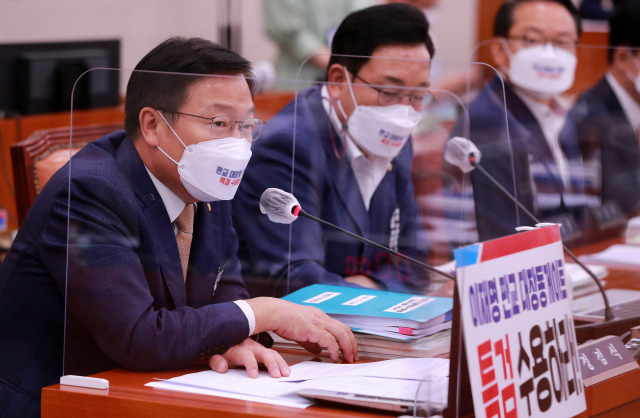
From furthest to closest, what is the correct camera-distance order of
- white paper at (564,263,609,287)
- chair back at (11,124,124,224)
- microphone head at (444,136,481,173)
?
white paper at (564,263,609,287) → chair back at (11,124,124,224) → microphone head at (444,136,481,173)

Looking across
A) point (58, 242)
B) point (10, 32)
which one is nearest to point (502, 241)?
point (58, 242)

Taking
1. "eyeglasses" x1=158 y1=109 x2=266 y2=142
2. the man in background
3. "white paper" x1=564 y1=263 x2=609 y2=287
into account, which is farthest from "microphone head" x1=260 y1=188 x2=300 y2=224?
the man in background

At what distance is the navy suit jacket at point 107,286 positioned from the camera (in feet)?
4.02

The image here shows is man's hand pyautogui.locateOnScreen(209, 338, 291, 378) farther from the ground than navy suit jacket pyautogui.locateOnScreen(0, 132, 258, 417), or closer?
closer

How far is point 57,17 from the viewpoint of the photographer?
4086mm

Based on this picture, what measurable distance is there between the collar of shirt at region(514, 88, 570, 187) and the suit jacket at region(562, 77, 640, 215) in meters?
0.04

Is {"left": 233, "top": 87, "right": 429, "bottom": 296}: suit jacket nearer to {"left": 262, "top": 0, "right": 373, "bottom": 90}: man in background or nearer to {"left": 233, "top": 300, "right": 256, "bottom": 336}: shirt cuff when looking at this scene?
{"left": 233, "top": 300, "right": 256, "bottom": 336}: shirt cuff

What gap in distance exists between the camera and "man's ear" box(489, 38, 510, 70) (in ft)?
9.85

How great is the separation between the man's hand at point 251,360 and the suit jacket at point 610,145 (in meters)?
1.63

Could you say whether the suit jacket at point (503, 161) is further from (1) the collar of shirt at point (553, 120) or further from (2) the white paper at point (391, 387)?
(2) the white paper at point (391, 387)

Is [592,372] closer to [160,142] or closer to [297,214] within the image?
[297,214]

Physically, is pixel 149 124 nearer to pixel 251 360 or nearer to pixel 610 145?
pixel 251 360

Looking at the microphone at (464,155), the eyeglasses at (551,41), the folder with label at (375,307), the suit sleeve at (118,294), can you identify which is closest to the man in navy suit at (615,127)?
the eyeglasses at (551,41)

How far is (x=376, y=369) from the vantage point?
1231 millimetres
